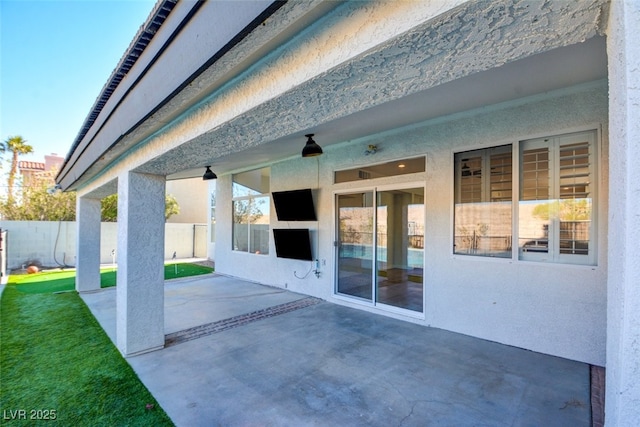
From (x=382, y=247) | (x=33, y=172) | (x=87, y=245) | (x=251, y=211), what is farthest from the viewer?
(x=33, y=172)

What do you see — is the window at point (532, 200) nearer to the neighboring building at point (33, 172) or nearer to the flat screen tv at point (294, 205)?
the flat screen tv at point (294, 205)

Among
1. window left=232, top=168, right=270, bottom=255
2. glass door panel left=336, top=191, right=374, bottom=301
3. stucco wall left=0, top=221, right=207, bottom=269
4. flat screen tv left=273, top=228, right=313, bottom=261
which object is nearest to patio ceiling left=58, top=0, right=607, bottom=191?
glass door panel left=336, top=191, right=374, bottom=301

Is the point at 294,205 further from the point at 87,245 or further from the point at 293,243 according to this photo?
the point at 87,245

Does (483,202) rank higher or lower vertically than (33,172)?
lower

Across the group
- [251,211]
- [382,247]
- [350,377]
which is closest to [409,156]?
[382,247]

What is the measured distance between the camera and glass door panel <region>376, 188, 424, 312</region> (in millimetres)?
6163

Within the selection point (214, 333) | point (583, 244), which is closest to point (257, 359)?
point (214, 333)

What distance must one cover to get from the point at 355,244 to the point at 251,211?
430 cm

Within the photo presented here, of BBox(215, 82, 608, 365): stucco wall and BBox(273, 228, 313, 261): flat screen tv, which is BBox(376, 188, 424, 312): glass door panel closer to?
BBox(215, 82, 608, 365): stucco wall

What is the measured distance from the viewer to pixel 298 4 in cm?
140

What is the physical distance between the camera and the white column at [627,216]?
930mm

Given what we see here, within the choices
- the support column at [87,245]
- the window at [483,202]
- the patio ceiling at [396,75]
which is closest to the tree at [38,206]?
the support column at [87,245]

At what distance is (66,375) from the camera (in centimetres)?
379

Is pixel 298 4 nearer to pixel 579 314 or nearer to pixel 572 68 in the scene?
pixel 572 68
